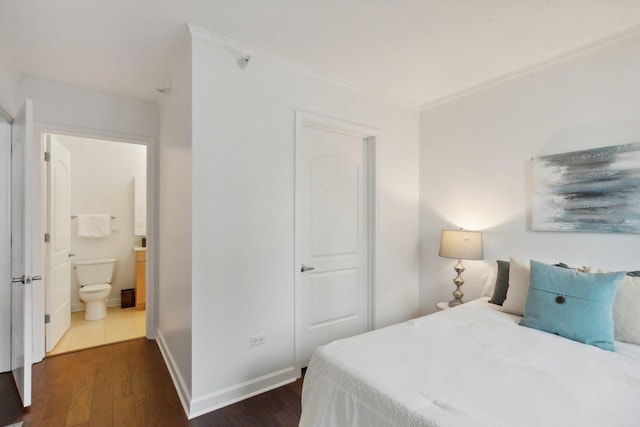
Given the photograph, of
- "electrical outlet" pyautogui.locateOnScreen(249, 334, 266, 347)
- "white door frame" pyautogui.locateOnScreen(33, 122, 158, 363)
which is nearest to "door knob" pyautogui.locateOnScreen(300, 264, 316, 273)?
"electrical outlet" pyautogui.locateOnScreen(249, 334, 266, 347)

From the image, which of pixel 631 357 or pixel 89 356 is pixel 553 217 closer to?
pixel 631 357

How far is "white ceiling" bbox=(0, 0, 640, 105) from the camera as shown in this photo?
5.79ft

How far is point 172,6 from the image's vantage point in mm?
1747

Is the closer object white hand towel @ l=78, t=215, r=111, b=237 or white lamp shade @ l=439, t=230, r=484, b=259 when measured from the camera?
white lamp shade @ l=439, t=230, r=484, b=259

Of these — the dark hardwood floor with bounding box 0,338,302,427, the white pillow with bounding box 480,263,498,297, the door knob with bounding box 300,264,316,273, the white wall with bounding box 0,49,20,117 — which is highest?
the white wall with bounding box 0,49,20,117

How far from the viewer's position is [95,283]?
160 inches

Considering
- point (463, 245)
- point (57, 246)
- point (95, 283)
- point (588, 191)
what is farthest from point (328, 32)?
point (95, 283)

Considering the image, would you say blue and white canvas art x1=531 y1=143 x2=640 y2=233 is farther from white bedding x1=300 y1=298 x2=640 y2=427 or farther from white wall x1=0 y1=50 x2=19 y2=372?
white wall x1=0 y1=50 x2=19 y2=372

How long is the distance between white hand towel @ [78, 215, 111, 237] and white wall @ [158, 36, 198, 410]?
1875 mm

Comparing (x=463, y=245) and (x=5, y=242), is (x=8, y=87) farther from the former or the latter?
(x=463, y=245)

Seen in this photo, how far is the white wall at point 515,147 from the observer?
6.78 ft

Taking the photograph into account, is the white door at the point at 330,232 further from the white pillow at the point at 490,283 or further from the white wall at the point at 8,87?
the white wall at the point at 8,87

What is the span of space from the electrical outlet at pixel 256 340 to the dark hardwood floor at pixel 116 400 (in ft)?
1.18

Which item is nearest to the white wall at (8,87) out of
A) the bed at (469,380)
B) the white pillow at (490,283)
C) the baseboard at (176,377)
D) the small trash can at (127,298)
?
the baseboard at (176,377)
